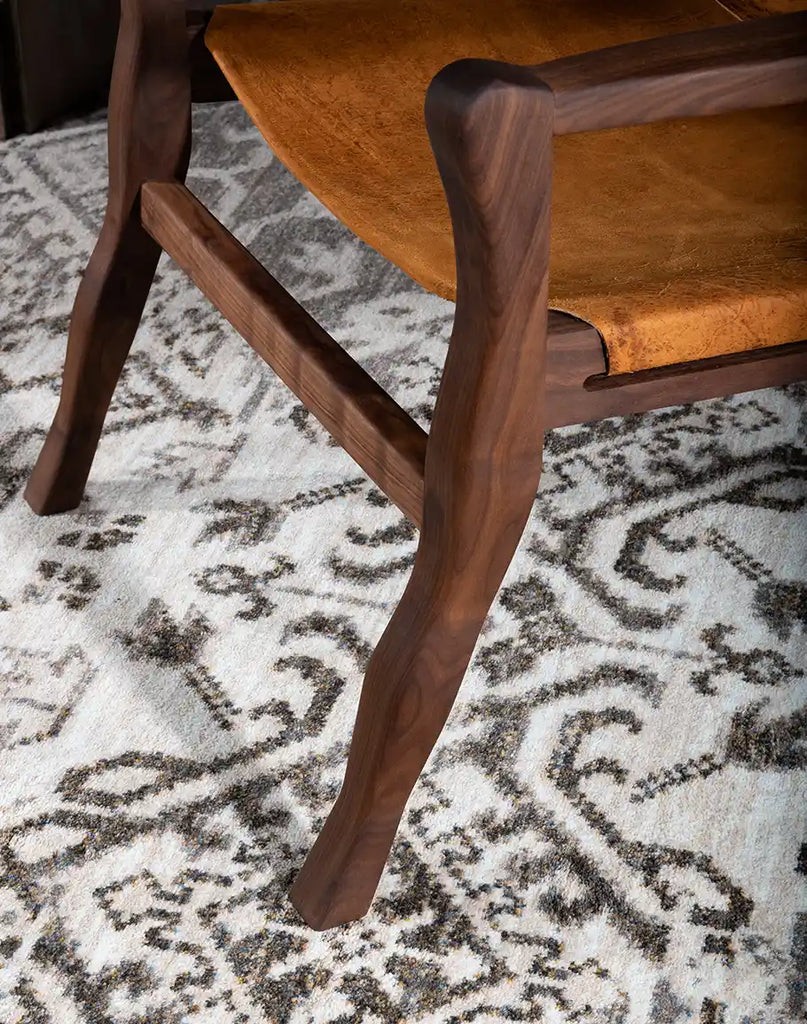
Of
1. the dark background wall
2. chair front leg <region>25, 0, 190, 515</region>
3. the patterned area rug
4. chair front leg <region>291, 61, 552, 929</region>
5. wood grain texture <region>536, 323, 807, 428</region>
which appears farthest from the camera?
the dark background wall

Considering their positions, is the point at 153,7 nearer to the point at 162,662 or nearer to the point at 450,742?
the point at 162,662

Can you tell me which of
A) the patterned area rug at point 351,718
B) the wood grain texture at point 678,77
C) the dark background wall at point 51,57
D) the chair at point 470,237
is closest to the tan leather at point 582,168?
the chair at point 470,237

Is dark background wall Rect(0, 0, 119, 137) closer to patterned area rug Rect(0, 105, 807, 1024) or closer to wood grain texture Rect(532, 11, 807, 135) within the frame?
patterned area rug Rect(0, 105, 807, 1024)

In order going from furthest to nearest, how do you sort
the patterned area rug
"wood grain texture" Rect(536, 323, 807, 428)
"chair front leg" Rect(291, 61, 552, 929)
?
the patterned area rug, "wood grain texture" Rect(536, 323, 807, 428), "chair front leg" Rect(291, 61, 552, 929)

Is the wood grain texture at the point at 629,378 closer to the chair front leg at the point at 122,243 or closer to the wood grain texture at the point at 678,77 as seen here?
the wood grain texture at the point at 678,77

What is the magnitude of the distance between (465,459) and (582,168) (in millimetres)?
384

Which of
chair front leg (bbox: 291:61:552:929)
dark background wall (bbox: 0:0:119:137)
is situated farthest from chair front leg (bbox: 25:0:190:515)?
dark background wall (bbox: 0:0:119:137)

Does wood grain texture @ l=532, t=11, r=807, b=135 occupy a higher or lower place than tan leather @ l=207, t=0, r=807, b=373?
higher

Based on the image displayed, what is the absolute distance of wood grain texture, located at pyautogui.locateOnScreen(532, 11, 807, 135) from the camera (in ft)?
2.20

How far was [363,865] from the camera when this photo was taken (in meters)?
0.92

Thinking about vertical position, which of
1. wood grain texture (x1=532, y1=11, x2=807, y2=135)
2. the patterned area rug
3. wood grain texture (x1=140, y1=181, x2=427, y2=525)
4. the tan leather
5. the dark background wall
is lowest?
the patterned area rug

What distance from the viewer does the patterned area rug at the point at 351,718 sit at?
2.99ft

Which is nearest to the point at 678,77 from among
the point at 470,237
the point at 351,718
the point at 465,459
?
the point at 470,237

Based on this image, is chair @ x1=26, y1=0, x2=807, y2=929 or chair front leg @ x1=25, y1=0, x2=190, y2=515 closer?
chair @ x1=26, y1=0, x2=807, y2=929
